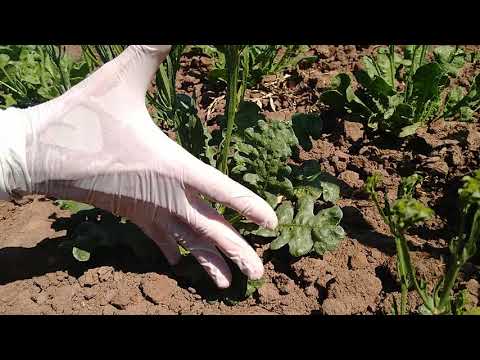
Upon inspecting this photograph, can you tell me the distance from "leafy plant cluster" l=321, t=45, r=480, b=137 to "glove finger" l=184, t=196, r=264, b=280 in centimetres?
73

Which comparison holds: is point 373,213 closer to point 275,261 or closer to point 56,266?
point 275,261

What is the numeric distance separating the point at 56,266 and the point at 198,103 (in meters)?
0.91

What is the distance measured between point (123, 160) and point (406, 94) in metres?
1.06

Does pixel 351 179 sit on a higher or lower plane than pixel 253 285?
higher

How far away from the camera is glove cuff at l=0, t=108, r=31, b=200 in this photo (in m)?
1.72

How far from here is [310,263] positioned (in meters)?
1.81

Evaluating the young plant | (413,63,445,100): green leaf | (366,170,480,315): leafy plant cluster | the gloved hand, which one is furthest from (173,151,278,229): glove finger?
(413,63,445,100): green leaf

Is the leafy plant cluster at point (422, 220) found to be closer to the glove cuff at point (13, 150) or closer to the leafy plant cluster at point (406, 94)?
the leafy plant cluster at point (406, 94)

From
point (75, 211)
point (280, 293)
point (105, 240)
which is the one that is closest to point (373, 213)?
point (280, 293)

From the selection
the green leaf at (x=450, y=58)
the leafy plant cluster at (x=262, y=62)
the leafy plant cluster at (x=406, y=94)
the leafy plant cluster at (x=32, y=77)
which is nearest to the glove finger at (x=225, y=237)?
the leafy plant cluster at (x=406, y=94)

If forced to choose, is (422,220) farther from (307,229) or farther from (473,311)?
(307,229)

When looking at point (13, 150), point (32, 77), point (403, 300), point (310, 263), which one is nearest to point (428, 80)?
point (310, 263)

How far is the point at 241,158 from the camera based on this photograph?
1.95 meters

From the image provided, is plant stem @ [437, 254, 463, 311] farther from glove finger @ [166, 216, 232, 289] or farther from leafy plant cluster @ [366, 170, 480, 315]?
glove finger @ [166, 216, 232, 289]
